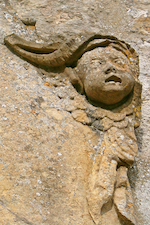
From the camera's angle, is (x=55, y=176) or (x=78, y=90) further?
(x=78, y=90)

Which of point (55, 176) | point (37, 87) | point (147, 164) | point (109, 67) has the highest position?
point (109, 67)

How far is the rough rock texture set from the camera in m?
1.56

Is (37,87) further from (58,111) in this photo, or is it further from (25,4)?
(25,4)

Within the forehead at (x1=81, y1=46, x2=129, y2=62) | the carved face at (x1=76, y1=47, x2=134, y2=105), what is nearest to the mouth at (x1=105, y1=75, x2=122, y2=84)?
the carved face at (x1=76, y1=47, x2=134, y2=105)

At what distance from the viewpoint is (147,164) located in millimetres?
2100

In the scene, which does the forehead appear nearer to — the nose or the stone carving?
the stone carving

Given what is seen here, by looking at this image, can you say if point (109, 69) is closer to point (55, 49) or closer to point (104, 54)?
point (104, 54)

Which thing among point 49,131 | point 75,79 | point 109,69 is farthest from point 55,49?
point 49,131

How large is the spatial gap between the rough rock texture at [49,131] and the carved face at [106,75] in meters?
0.14

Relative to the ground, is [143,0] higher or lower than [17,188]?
higher

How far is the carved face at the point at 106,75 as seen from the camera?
1.99 m

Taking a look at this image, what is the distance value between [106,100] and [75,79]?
29cm

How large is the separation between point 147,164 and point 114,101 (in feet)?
1.70

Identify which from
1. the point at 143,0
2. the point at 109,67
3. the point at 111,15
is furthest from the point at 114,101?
the point at 143,0
